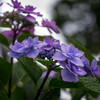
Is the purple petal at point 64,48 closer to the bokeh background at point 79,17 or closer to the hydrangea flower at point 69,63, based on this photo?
the hydrangea flower at point 69,63

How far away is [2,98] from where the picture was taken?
54cm

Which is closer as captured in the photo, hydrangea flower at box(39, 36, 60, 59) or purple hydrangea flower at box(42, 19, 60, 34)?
hydrangea flower at box(39, 36, 60, 59)

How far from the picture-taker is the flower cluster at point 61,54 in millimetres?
479

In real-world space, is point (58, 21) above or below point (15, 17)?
below

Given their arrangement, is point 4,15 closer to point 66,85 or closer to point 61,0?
point 66,85

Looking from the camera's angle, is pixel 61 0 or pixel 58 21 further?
pixel 61 0

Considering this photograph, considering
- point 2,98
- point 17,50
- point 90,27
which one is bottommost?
point 90,27

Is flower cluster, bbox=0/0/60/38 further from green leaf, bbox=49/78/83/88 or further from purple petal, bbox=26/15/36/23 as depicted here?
green leaf, bbox=49/78/83/88

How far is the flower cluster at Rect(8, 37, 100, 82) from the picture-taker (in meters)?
0.48

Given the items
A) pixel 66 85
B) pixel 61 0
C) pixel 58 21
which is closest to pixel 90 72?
pixel 66 85

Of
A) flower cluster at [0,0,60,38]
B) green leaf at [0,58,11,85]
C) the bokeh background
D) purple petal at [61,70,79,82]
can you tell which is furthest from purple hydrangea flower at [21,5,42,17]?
the bokeh background

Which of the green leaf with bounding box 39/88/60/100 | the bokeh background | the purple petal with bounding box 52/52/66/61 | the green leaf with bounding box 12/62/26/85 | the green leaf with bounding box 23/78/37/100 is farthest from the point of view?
the bokeh background

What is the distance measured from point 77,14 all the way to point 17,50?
332 inches

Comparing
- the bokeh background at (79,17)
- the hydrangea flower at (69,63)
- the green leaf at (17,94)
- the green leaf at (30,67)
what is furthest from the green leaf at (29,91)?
the bokeh background at (79,17)
